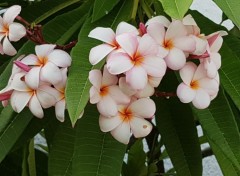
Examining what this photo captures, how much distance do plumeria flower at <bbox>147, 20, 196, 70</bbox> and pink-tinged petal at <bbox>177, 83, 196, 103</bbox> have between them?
27mm

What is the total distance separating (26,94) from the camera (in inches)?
24.8

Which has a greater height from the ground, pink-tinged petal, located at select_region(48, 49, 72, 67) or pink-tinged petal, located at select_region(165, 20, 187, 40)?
pink-tinged petal, located at select_region(165, 20, 187, 40)

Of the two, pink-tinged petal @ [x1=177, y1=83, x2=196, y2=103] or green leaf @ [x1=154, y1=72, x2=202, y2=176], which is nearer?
pink-tinged petal @ [x1=177, y1=83, x2=196, y2=103]

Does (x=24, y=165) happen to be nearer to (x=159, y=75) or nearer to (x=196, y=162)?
(x=196, y=162)

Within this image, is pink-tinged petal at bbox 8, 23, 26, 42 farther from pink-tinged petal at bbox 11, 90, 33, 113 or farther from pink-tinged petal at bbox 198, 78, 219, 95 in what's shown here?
pink-tinged petal at bbox 198, 78, 219, 95

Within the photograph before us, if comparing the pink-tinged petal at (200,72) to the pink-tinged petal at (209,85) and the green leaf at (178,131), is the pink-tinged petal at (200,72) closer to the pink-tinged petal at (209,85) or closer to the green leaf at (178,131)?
the pink-tinged petal at (209,85)

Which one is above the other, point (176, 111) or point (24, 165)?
point (176, 111)

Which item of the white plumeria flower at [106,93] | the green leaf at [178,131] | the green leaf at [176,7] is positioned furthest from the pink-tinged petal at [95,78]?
the green leaf at [178,131]

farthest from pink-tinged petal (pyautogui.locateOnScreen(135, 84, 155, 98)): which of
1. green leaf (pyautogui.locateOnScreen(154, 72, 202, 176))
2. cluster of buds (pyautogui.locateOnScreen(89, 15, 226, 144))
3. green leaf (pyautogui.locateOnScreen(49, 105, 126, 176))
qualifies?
green leaf (pyautogui.locateOnScreen(154, 72, 202, 176))

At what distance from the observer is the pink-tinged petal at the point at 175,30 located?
634 mm

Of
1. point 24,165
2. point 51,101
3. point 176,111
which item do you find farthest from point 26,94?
point 24,165

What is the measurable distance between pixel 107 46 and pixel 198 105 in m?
0.12

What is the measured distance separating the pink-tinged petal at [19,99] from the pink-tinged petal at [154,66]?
14cm

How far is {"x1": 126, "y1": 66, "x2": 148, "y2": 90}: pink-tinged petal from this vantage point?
0.58 meters
